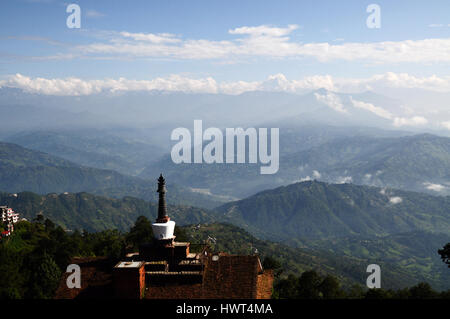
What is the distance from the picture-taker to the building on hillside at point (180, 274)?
3509 cm

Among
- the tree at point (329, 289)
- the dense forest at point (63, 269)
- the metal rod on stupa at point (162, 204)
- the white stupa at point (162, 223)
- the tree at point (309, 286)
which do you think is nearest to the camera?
the white stupa at point (162, 223)

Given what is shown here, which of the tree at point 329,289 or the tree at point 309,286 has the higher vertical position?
the tree at point 309,286

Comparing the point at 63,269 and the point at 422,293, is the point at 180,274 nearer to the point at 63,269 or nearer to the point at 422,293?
the point at 63,269

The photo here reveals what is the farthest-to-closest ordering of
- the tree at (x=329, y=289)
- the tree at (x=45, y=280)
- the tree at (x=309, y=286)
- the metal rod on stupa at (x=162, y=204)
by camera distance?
the tree at (x=329, y=289), the tree at (x=309, y=286), the tree at (x=45, y=280), the metal rod on stupa at (x=162, y=204)

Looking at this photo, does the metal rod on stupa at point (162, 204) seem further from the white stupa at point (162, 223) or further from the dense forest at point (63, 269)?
the dense forest at point (63, 269)

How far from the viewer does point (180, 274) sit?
3731 cm

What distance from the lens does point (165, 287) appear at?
1443 inches

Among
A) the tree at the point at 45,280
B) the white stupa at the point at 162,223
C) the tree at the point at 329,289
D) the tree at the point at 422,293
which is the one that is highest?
the white stupa at the point at 162,223

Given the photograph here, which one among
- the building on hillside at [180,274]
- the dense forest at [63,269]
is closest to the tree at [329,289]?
the dense forest at [63,269]

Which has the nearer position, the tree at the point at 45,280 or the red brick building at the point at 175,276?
the red brick building at the point at 175,276

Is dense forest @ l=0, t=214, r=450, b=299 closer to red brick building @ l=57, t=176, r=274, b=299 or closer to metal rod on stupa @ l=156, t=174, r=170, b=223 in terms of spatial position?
red brick building @ l=57, t=176, r=274, b=299

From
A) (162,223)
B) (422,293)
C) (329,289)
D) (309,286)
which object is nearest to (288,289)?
(309,286)
